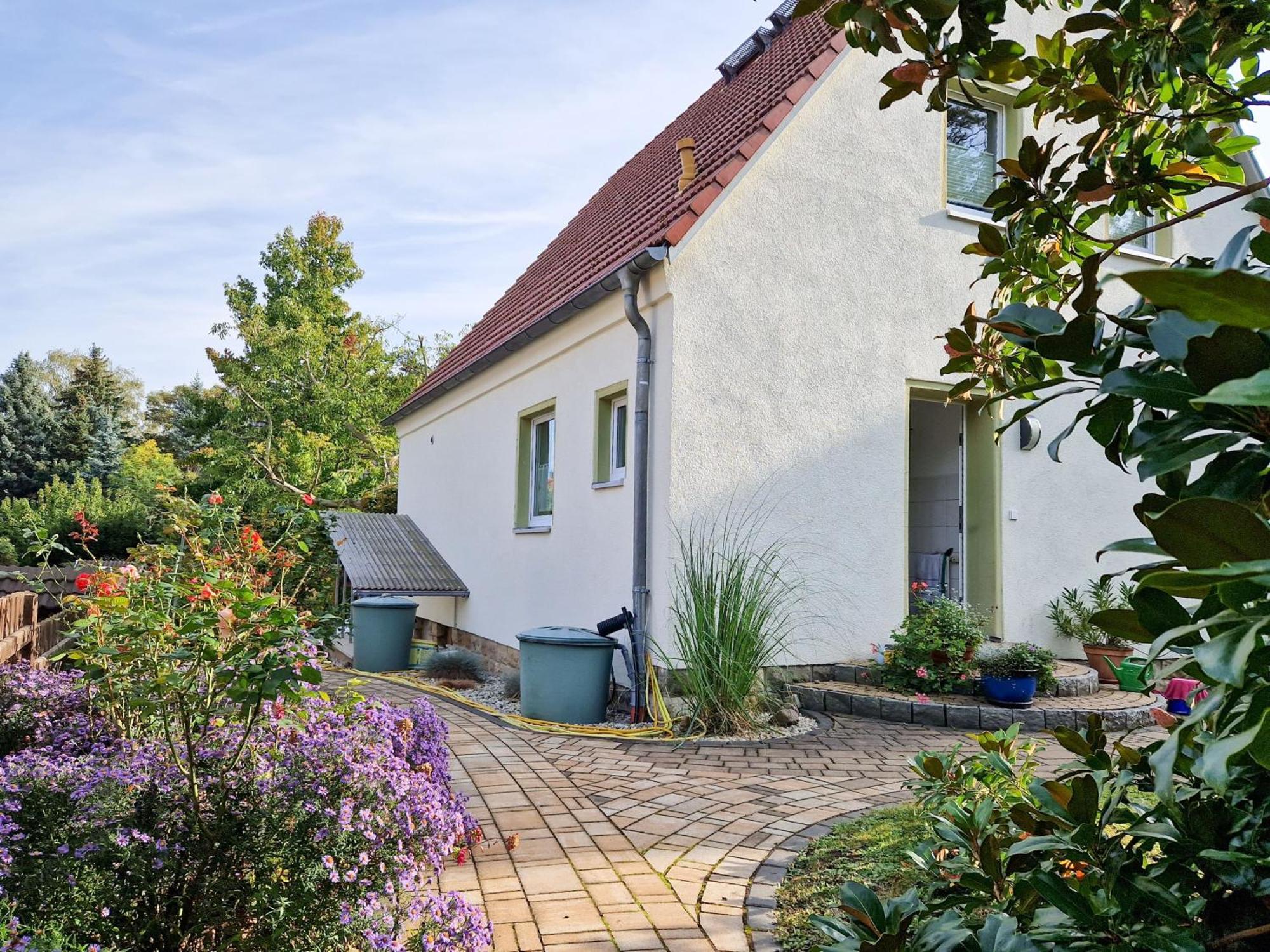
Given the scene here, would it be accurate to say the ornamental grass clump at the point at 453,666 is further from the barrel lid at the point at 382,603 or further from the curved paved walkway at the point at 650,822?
the curved paved walkway at the point at 650,822

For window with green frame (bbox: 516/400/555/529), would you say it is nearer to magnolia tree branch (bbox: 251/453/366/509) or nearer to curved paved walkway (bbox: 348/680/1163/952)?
curved paved walkway (bbox: 348/680/1163/952)

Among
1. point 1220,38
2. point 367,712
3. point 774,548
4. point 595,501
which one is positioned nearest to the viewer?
point 1220,38

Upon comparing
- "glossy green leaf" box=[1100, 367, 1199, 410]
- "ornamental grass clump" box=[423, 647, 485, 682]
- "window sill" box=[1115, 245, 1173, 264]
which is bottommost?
"ornamental grass clump" box=[423, 647, 485, 682]

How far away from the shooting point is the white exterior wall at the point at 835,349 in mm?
7672

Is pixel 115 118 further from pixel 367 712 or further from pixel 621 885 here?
pixel 621 885

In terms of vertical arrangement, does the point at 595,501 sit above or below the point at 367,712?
above

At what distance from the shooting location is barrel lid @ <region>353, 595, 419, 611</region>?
10562mm

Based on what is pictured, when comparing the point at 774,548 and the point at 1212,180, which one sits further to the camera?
the point at 774,548

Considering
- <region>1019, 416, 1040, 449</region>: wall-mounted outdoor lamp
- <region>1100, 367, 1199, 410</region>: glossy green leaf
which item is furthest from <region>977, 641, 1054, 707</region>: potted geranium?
<region>1100, 367, 1199, 410</region>: glossy green leaf

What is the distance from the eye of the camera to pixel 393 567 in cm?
1227

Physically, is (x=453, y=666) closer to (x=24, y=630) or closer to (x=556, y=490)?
(x=556, y=490)

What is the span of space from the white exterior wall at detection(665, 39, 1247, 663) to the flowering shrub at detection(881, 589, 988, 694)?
0.44 m

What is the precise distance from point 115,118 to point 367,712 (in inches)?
391

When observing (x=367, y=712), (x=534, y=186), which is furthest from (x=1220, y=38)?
(x=534, y=186)
